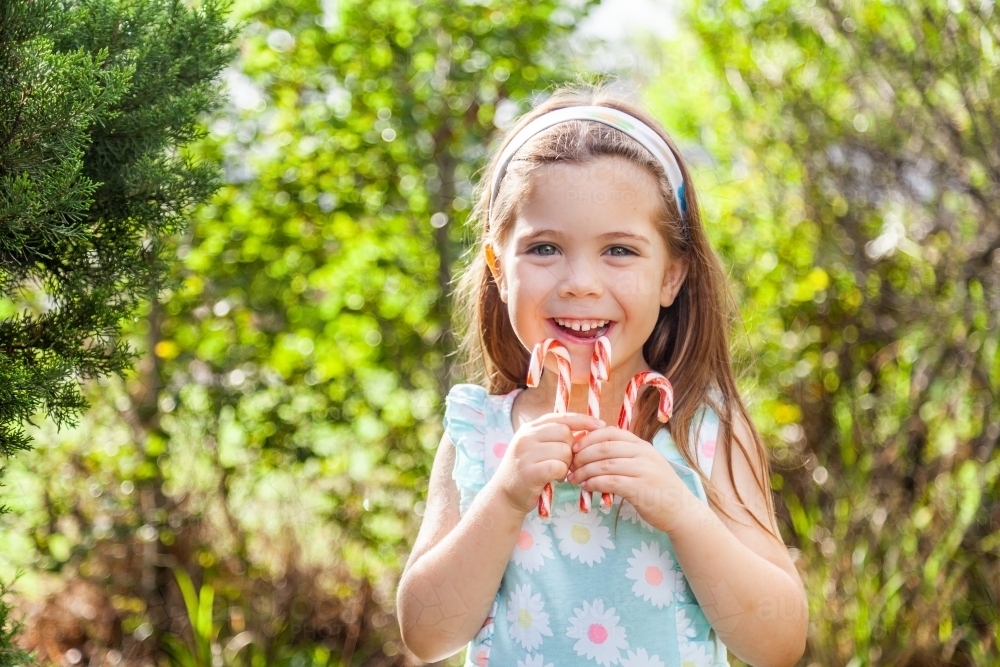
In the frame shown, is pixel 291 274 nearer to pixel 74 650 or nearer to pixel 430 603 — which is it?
pixel 74 650

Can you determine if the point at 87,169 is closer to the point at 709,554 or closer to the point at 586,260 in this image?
the point at 586,260

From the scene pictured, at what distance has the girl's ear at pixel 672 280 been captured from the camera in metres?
2.22

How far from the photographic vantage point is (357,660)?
409cm

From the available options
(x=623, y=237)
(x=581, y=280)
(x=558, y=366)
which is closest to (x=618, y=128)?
(x=623, y=237)

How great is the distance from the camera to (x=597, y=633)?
200cm

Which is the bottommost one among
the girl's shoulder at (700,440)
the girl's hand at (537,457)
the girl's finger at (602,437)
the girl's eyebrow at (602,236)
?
the girl's shoulder at (700,440)

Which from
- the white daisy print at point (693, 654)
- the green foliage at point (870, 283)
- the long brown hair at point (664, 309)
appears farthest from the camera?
the green foliage at point (870, 283)

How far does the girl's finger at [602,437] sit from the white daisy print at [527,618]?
0.34 metres

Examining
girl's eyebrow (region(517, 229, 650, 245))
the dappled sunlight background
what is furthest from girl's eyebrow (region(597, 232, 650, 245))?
the dappled sunlight background

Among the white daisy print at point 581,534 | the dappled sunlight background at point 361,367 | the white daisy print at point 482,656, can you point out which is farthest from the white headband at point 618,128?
the dappled sunlight background at point 361,367

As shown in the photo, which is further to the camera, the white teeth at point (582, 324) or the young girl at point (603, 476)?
the white teeth at point (582, 324)

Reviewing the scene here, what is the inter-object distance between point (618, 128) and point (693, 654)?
3.58 feet

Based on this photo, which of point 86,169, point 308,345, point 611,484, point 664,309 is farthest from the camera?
point 308,345

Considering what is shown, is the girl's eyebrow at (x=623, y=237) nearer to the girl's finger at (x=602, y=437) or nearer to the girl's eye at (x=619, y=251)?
the girl's eye at (x=619, y=251)
